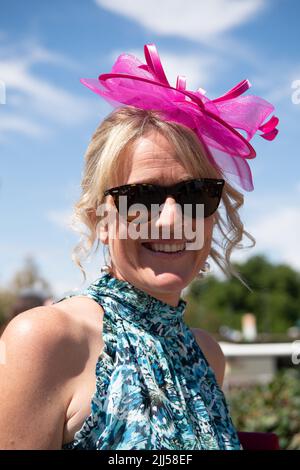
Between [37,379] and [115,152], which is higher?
[115,152]

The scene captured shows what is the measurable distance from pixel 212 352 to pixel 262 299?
71271mm

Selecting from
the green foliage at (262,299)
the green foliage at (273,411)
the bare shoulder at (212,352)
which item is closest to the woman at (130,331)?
the bare shoulder at (212,352)

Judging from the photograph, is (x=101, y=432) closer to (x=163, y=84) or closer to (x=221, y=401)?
(x=221, y=401)

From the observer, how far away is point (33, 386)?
1.71m

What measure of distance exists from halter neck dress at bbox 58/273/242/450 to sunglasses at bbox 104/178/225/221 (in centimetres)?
26

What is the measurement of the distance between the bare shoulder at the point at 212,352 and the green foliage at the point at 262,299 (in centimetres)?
6331

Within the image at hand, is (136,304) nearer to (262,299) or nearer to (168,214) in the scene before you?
(168,214)

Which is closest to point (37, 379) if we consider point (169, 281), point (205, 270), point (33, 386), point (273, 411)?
point (33, 386)

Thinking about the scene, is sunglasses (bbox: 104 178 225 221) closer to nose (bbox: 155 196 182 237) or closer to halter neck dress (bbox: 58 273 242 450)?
Answer: nose (bbox: 155 196 182 237)

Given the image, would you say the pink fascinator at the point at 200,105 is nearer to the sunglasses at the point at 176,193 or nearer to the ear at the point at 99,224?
the sunglasses at the point at 176,193

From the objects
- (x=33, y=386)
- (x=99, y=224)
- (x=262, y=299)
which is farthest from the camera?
(x=262, y=299)

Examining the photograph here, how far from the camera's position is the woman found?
5.69ft

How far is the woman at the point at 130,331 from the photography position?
1.73m

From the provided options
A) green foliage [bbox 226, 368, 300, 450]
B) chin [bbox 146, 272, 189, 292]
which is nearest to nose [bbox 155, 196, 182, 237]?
chin [bbox 146, 272, 189, 292]
